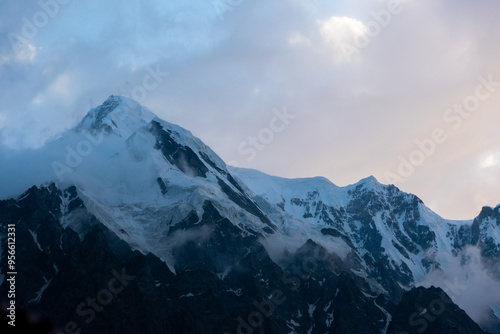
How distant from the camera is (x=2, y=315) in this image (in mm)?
53094

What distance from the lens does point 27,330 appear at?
5250 cm

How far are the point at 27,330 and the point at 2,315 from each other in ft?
8.52
